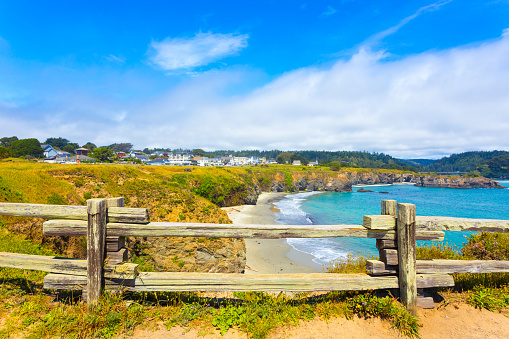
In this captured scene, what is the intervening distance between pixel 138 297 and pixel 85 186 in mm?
18131

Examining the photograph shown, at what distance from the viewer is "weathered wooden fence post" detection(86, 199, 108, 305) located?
384cm

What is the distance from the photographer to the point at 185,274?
164 inches

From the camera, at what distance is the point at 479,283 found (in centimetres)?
496

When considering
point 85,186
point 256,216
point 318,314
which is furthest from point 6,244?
point 256,216

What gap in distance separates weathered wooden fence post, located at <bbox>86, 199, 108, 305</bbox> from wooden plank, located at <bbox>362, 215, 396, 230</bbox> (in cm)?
477

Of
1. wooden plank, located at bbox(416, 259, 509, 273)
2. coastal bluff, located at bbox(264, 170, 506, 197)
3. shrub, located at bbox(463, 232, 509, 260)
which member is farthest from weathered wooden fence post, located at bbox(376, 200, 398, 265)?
coastal bluff, located at bbox(264, 170, 506, 197)

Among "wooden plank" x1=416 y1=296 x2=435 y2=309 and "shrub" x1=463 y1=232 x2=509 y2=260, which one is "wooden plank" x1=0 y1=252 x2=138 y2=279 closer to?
"wooden plank" x1=416 y1=296 x2=435 y2=309

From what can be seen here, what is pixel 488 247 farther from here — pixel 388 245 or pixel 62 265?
pixel 62 265

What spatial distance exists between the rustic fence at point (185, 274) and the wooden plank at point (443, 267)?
0.9 inches

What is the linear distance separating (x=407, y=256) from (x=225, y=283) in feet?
11.1

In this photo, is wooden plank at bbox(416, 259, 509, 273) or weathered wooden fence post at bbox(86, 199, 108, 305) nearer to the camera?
weathered wooden fence post at bbox(86, 199, 108, 305)

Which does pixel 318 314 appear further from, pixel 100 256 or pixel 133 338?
pixel 100 256

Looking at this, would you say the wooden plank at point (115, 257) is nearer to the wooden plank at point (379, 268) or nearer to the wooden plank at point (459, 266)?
the wooden plank at point (379, 268)

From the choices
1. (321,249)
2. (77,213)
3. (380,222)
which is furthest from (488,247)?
(321,249)
